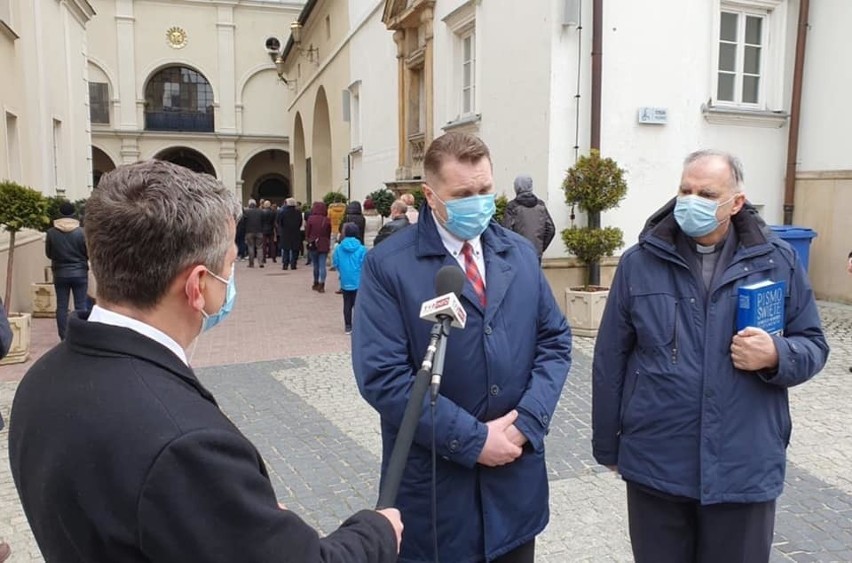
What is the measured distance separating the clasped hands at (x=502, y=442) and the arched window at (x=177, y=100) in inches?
1451

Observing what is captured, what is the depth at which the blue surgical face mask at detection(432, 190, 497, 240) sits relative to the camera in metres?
2.64

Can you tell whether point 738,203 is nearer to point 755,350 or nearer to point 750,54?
point 755,350

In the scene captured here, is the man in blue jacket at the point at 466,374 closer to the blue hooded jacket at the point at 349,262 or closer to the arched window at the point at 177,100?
the blue hooded jacket at the point at 349,262

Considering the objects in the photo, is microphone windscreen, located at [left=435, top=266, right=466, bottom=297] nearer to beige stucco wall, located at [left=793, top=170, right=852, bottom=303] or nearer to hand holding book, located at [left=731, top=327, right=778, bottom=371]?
hand holding book, located at [left=731, top=327, right=778, bottom=371]

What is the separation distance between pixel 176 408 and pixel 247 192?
1543 inches

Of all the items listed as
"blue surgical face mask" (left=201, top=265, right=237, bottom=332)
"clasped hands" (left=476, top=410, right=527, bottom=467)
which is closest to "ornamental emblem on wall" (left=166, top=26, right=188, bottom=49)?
"clasped hands" (left=476, top=410, right=527, bottom=467)

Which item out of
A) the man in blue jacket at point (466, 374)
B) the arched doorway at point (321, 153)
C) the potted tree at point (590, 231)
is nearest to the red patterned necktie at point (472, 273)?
the man in blue jacket at point (466, 374)

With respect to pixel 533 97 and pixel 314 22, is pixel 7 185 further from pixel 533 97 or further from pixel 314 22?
pixel 314 22

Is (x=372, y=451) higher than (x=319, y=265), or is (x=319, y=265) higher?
(x=319, y=265)

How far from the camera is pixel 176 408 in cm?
131

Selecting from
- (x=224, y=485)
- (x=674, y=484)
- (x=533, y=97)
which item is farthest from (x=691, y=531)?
(x=533, y=97)

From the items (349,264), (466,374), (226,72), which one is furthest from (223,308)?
(226,72)

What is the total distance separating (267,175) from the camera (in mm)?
39375

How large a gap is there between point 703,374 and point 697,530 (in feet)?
2.05
